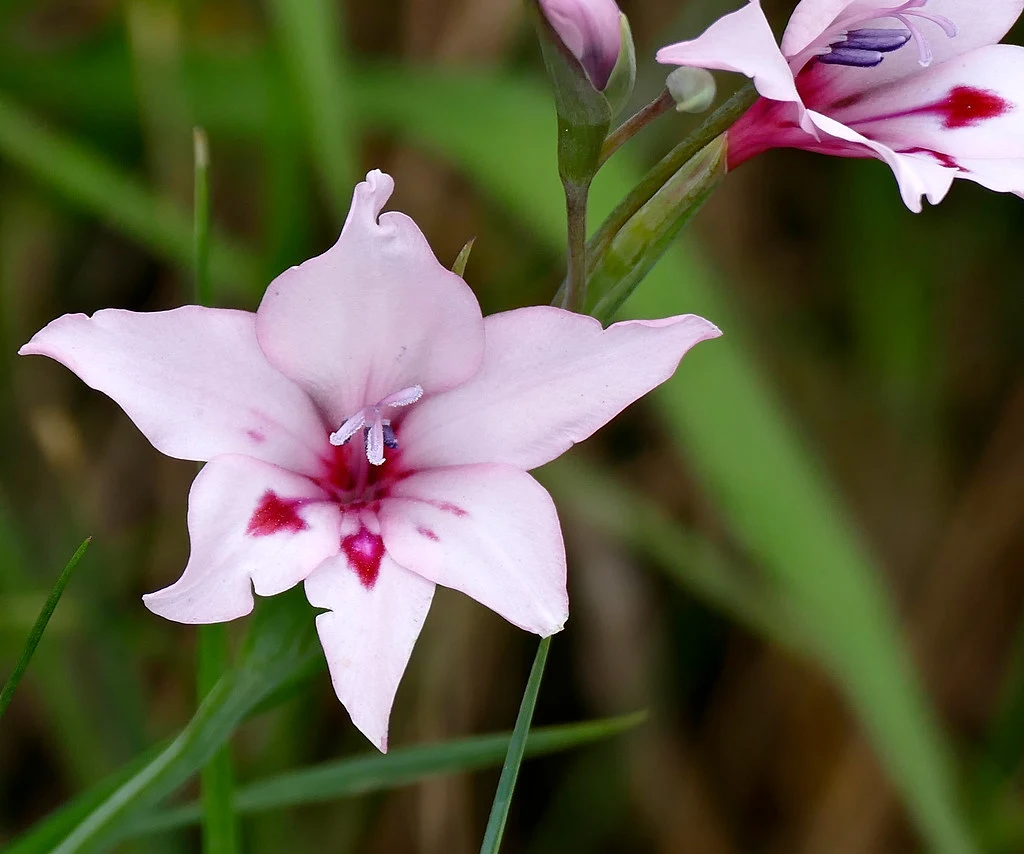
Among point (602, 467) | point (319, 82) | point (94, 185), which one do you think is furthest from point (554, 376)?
point (602, 467)

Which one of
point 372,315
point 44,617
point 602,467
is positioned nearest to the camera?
point 44,617

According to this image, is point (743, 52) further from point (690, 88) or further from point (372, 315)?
point (372, 315)

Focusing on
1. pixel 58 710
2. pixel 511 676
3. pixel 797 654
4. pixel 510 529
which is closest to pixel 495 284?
pixel 511 676

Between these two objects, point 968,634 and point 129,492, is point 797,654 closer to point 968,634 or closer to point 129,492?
point 968,634

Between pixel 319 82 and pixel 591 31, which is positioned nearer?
pixel 591 31

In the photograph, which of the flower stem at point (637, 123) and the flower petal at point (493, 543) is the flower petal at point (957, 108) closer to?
the flower stem at point (637, 123)

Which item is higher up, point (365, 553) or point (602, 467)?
point (365, 553)

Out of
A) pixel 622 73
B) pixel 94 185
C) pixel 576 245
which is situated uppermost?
pixel 622 73

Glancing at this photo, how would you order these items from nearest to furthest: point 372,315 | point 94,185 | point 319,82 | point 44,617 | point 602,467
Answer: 1. point 44,617
2. point 372,315
3. point 319,82
4. point 94,185
5. point 602,467
